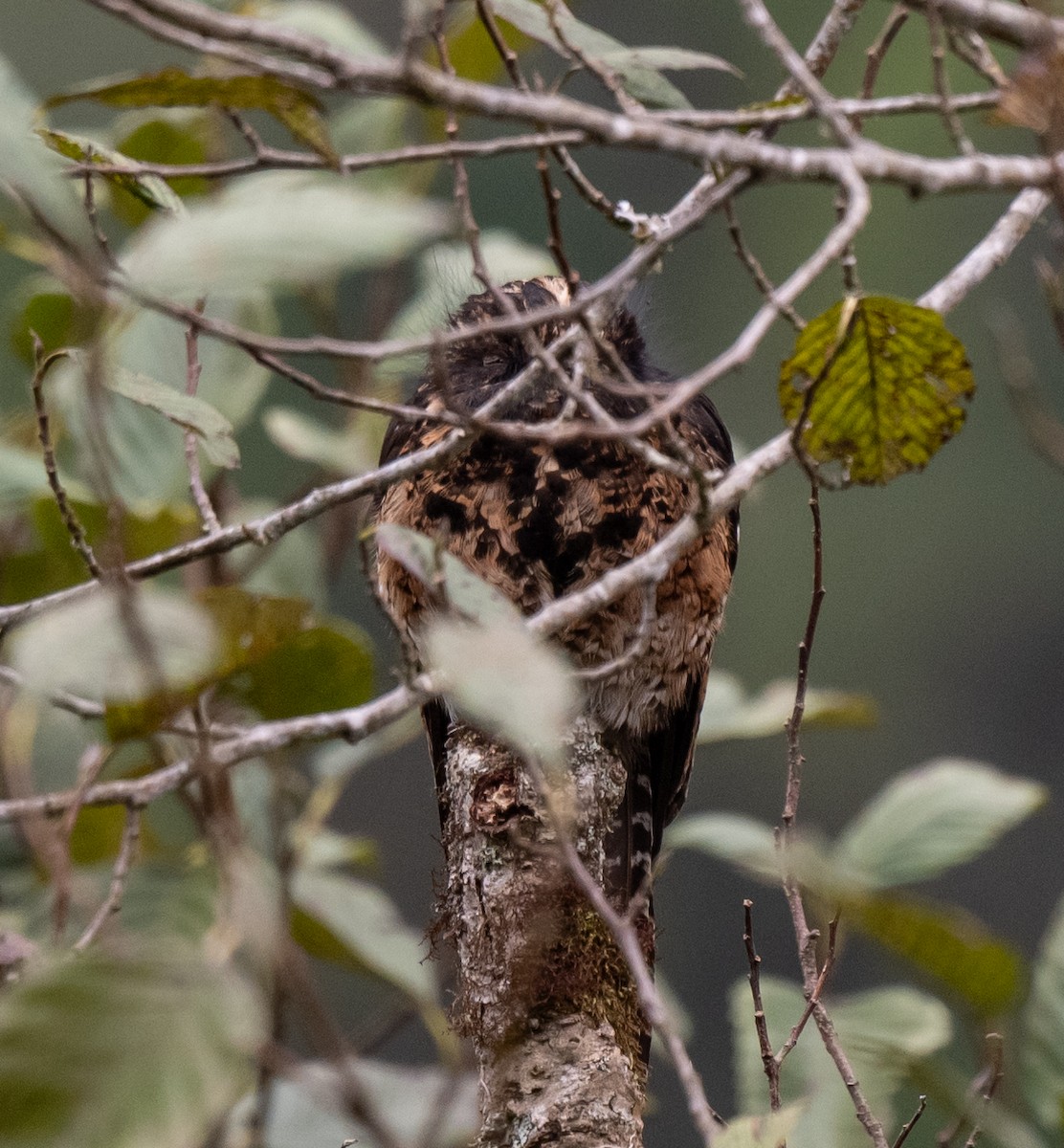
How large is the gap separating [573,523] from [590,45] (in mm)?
1094

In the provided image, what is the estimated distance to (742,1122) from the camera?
55.5 inches

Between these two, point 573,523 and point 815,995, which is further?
point 573,523

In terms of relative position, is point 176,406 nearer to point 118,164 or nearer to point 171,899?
point 118,164

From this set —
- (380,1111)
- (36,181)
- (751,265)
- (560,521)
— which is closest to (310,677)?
(380,1111)

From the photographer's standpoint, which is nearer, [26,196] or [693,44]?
[26,196]

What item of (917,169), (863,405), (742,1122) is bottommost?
(742,1122)

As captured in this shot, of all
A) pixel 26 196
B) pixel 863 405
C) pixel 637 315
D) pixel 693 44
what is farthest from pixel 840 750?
pixel 26 196

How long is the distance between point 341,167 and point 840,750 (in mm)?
14191

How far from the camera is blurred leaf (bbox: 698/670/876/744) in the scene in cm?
327

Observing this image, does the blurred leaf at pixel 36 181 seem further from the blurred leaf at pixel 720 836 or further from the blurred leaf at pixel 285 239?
the blurred leaf at pixel 720 836

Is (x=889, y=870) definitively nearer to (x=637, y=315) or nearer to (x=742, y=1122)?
(x=742, y=1122)

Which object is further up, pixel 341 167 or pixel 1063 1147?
pixel 341 167

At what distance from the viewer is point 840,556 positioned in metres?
15.4

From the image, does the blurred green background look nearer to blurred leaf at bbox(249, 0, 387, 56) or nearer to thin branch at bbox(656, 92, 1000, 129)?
blurred leaf at bbox(249, 0, 387, 56)
